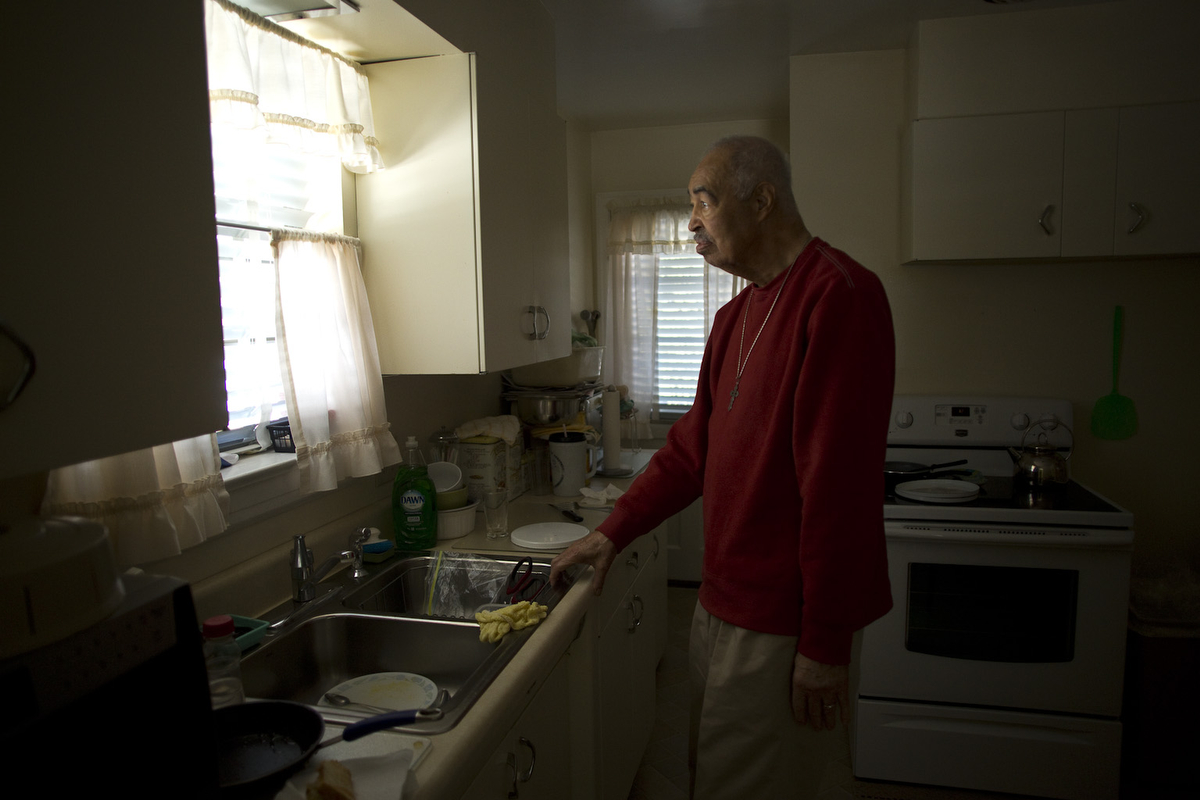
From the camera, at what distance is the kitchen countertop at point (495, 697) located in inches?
37.6

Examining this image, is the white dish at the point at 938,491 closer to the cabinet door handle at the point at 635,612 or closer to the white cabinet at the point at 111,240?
the cabinet door handle at the point at 635,612

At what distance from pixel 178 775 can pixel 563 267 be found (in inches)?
72.5

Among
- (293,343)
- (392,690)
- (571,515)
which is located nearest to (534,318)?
(571,515)

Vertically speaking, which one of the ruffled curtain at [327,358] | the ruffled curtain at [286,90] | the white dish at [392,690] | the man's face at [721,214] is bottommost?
the white dish at [392,690]

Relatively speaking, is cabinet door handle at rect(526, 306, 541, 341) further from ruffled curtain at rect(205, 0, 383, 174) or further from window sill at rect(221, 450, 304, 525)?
window sill at rect(221, 450, 304, 525)

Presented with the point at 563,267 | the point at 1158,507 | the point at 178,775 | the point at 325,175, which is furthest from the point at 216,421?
the point at 1158,507

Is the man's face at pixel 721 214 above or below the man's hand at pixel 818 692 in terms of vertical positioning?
above

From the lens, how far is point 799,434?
1305 mm

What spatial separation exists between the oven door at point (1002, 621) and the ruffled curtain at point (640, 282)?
5.39 feet

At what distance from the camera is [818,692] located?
133 cm

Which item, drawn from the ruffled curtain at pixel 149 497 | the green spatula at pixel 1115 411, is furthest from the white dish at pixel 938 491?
the ruffled curtain at pixel 149 497

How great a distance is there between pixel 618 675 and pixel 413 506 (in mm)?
702

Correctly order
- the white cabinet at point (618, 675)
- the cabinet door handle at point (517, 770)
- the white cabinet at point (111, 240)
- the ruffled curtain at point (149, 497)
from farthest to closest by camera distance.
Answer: the white cabinet at point (618, 675) < the cabinet door handle at point (517, 770) < the ruffled curtain at point (149, 497) < the white cabinet at point (111, 240)

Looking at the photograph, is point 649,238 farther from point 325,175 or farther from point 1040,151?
point 325,175
